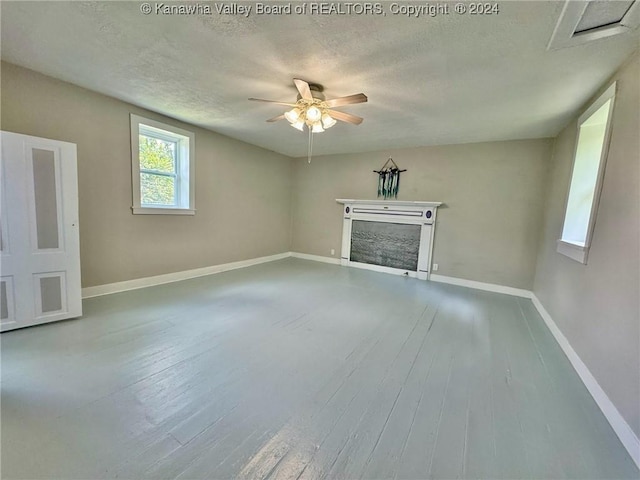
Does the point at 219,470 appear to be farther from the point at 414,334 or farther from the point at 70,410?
the point at 414,334

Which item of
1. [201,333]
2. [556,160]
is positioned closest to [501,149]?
[556,160]

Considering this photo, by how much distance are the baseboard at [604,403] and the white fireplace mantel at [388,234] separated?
2.46 m

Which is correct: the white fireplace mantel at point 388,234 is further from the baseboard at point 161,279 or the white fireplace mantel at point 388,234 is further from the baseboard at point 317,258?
the baseboard at point 161,279

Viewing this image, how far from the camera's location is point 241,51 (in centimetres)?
212

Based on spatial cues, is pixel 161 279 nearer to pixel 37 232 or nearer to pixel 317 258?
pixel 37 232

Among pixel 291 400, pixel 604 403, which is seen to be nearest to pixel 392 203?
pixel 604 403

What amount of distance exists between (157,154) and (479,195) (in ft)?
17.3

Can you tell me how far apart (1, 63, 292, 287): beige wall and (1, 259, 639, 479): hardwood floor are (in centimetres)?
93

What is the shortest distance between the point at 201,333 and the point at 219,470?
1449 mm

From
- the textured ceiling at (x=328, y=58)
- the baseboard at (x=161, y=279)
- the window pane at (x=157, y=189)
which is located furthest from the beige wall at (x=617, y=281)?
the window pane at (x=157, y=189)

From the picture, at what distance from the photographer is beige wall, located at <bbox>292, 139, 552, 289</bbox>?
4145 mm

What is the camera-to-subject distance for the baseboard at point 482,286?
13.8 ft

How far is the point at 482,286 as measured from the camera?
4.53 meters

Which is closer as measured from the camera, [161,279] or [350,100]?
[350,100]
